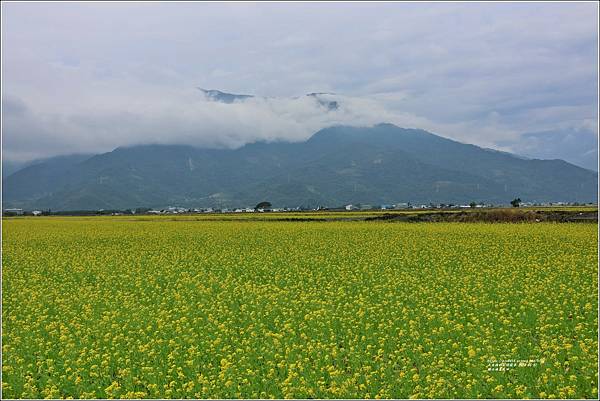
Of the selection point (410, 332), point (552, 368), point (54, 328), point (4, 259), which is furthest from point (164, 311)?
point (4, 259)

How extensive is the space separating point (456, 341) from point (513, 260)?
43.7ft

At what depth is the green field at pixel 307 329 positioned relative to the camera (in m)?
9.80

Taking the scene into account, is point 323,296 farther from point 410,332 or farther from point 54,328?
point 54,328

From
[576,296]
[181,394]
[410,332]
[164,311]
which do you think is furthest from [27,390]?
[576,296]

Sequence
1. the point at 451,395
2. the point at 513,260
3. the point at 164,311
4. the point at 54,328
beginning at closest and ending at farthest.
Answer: the point at 451,395 < the point at 54,328 < the point at 164,311 < the point at 513,260

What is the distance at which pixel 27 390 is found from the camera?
32.7 ft

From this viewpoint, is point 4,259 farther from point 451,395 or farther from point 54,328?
point 451,395

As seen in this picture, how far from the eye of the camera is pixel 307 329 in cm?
1308

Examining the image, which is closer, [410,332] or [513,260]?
[410,332]

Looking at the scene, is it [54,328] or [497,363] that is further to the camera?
[54,328]

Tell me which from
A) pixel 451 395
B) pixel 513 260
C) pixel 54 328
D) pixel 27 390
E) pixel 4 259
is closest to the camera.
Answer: pixel 451 395

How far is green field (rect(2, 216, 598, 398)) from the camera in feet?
32.1

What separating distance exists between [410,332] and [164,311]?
7.19 meters

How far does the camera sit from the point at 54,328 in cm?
1403
